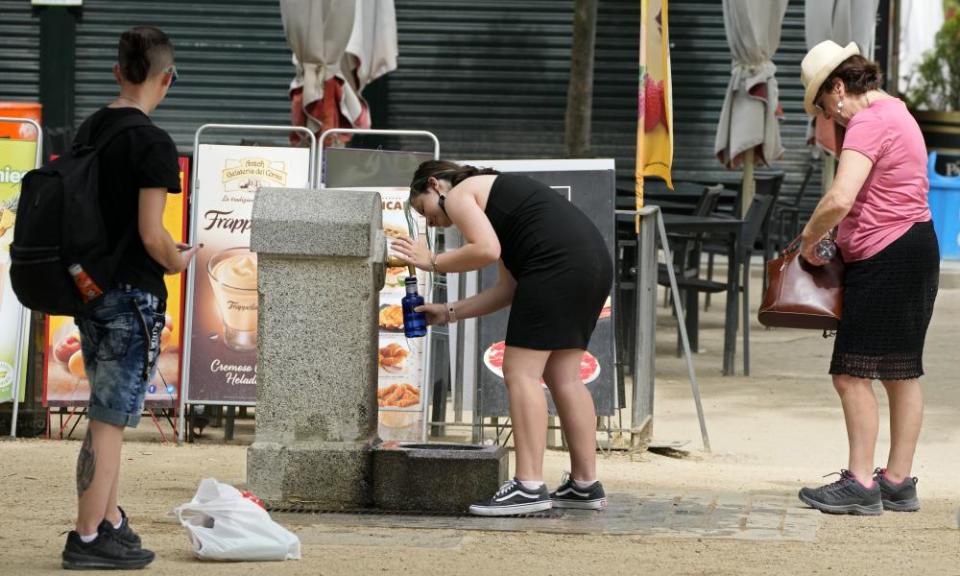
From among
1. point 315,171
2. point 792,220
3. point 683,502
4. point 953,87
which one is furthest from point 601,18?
point 683,502

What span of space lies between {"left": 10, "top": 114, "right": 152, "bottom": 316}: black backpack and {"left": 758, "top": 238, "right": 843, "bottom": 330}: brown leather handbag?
285 cm

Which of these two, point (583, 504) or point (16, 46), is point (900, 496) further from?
point (16, 46)

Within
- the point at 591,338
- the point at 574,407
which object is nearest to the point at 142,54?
the point at 574,407

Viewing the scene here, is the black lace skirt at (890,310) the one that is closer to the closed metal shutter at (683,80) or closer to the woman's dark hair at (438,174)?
the woman's dark hair at (438,174)

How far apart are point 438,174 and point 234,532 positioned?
1.73 m

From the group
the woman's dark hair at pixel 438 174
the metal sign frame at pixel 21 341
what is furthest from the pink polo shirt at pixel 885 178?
the metal sign frame at pixel 21 341

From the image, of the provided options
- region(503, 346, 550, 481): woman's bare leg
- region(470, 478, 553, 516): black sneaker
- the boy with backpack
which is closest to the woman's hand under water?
region(503, 346, 550, 481): woman's bare leg

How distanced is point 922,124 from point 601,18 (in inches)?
143

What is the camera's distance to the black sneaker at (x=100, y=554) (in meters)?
5.05

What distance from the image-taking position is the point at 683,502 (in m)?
6.62

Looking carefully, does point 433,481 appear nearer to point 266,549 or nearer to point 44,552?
point 266,549

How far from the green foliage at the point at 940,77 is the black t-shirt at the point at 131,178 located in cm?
1499

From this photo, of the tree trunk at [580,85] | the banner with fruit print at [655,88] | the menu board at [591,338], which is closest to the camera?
the menu board at [591,338]

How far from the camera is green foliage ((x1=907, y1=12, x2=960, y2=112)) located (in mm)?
18562
